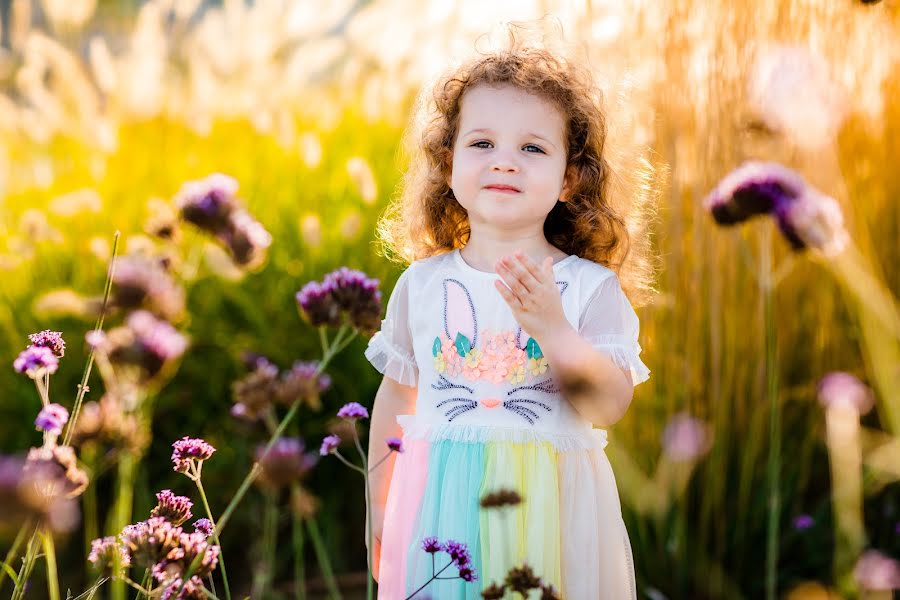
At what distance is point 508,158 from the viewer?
6.25 feet

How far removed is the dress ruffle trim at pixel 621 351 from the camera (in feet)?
6.21

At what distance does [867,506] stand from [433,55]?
218 cm

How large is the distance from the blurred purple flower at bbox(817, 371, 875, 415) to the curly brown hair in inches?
21.1

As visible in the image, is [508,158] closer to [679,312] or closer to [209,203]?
[209,203]

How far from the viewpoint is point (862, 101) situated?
2809 millimetres

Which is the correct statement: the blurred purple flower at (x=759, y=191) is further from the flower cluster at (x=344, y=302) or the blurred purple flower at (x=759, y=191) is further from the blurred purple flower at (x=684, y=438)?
the blurred purple flower at (x=684, y=438)

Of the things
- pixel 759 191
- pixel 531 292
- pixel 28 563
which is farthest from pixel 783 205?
pixel 28 563

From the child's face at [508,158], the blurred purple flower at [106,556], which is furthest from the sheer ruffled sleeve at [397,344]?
the blurred purple flower at [106,556]

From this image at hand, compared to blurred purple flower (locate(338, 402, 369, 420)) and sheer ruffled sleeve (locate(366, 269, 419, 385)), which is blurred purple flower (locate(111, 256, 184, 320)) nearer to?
blurred purple flower (locate(338, 402, 369, 420))

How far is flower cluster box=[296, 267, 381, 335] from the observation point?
4.72 feet

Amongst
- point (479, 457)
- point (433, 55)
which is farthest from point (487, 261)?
point (433, 55)

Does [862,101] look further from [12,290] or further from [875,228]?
[12,290]
